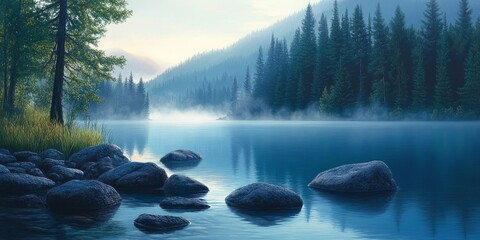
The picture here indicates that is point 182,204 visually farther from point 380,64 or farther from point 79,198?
point 380,64

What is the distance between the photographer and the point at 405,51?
86375mm

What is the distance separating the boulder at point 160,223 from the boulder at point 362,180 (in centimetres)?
669

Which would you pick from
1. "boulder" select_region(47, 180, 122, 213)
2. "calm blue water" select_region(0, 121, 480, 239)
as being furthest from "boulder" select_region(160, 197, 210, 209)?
"boulder" select_region(47, 180, 122, 213)

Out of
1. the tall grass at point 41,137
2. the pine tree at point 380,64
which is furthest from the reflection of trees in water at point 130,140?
the pine tree at point 380,64

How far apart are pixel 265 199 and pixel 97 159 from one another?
32.6 ft

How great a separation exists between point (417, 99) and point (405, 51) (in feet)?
32.7

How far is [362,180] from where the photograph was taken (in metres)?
16.5

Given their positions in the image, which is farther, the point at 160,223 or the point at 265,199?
the point at 265,199

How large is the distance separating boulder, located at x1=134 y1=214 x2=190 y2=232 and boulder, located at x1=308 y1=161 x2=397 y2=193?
6.69 m

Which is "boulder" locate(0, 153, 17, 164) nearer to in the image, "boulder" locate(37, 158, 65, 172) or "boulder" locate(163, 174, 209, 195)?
"boulder" locate(37, 158, 65, 172)

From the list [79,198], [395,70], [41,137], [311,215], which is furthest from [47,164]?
[395,70]

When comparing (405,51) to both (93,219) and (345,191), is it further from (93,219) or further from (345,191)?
(93,219)

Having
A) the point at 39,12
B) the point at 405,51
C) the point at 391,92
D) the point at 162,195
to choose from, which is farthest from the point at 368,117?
the point at 162,195

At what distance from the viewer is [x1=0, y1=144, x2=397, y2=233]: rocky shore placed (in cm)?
1316
